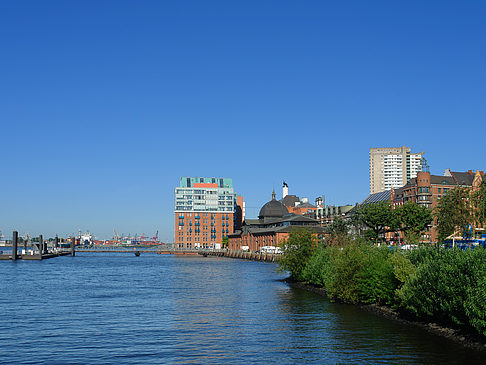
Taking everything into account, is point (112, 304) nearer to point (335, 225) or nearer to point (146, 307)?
point (146, 307)

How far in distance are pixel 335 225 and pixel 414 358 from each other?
470 feet

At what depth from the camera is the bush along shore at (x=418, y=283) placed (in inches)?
1761

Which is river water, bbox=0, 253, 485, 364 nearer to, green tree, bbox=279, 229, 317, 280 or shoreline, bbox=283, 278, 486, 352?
shoreline, bbox=283, 278, 486, 352

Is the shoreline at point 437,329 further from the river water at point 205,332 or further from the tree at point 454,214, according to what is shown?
the tree at point 454,214

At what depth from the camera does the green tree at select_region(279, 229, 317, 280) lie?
104331 millimetres

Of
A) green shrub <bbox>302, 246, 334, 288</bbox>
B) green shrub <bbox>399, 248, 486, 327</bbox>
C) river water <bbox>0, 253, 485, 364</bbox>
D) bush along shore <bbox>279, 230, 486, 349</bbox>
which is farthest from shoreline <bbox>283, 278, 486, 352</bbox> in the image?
green shrub <bbox>302, 246, 334, 288</bbox>

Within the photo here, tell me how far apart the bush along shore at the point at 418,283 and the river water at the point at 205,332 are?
206 centimetres

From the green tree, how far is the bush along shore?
13.0m

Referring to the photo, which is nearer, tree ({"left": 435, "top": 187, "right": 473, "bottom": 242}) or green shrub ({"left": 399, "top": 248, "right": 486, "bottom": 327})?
green shrub ({"left": 399, "top": 248, "right": 486, "bottom": 327})

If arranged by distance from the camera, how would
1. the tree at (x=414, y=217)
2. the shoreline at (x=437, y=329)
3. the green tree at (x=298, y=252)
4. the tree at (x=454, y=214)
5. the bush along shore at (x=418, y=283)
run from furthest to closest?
the tree at (x=414, y=217)
the tree at (x=454, y=214)
the green tree at (x=298, y=252)
the bush along shore at (x=418, y=283)
the shoreline at (x=437, y=329)

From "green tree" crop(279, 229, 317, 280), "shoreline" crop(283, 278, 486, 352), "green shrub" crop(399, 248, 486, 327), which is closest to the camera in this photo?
"shoreline" crop(283, 278, 486, 352)

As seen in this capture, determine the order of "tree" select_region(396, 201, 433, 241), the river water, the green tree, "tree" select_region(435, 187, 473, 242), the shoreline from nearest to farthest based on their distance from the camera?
the river water, the shoreline, the green tree, "tree" select_region(435, 187, 473, 242), "tree" select_region(396, 201, 433, 241)

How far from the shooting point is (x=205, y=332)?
51188 millimetres

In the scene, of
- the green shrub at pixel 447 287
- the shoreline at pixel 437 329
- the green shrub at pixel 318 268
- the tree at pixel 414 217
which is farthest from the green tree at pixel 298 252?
the tree at pixel 414 217
